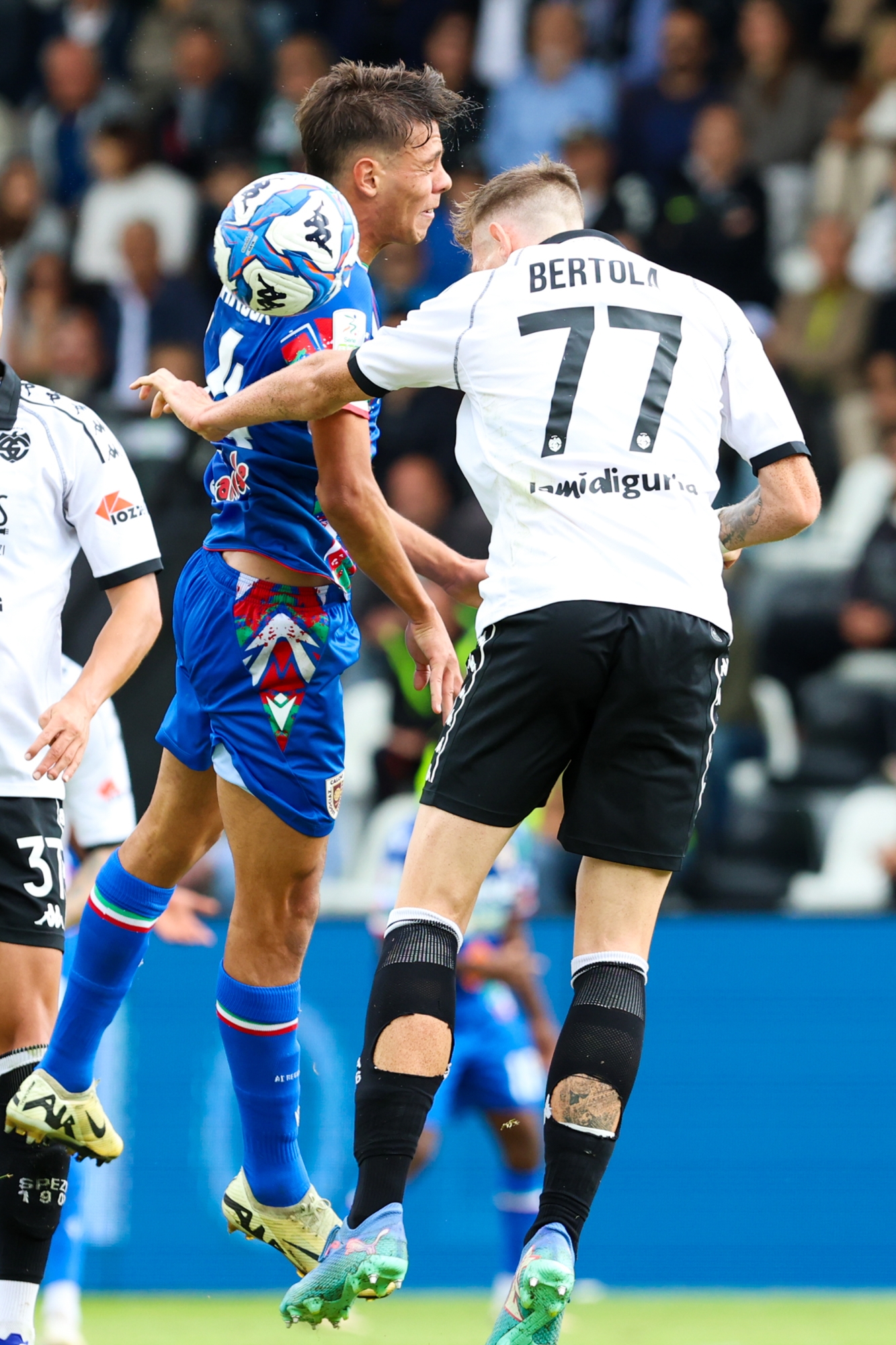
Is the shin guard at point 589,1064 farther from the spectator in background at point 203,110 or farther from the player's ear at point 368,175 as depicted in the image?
the spectator in background at point 203,110

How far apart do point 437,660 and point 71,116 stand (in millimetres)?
9499

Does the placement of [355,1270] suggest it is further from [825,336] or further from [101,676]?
[825,336]

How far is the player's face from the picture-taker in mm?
5133

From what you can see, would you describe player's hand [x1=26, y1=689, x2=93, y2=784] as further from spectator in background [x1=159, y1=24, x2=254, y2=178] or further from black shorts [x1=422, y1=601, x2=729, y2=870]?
spectator in background [x1=159, y1=24, x2=254, y2=178]

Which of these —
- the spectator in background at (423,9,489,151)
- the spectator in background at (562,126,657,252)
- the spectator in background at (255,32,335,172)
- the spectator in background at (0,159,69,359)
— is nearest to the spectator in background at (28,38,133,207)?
the spectator in background at (0,159,69,359)

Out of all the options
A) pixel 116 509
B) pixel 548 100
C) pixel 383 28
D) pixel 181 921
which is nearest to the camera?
pixel 116 509

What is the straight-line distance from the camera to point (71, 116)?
13109mm

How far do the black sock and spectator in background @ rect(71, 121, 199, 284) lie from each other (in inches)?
318

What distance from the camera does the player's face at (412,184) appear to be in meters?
5.13

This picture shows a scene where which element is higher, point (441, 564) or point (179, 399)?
point (179, 399)

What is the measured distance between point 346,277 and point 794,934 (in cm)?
561

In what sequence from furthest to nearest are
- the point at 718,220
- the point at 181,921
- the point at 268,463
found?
the point at 718,220, the point at 181,921, the point at 268,463

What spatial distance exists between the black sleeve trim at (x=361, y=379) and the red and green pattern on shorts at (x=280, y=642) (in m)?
0.79

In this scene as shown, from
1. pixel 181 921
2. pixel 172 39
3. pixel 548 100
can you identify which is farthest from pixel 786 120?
pixel 181 921
